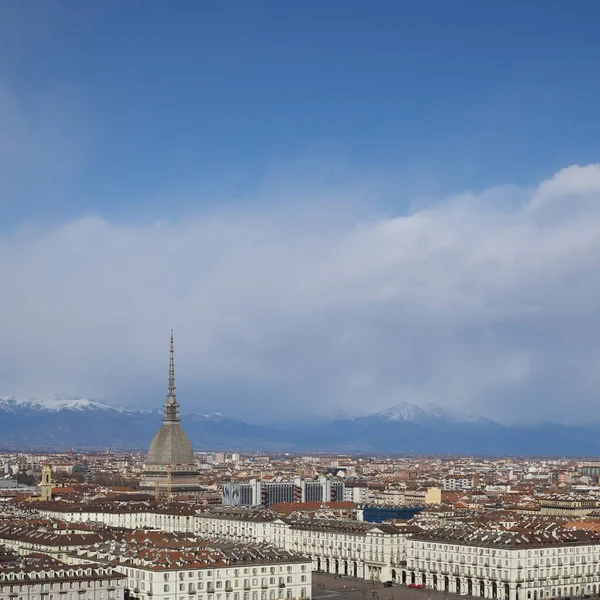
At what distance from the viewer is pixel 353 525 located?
10156 cm

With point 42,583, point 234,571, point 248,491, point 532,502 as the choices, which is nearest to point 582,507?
point 532,502

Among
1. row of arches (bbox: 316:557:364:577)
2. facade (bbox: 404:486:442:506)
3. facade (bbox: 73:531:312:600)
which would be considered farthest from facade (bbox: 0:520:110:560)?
facade (bbox: 404:486:442:506)

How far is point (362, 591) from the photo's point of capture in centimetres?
8712

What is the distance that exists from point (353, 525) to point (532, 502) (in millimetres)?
53864

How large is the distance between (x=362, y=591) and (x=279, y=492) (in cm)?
7491

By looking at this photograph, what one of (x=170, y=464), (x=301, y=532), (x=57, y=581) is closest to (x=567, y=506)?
(x=301, y=532)

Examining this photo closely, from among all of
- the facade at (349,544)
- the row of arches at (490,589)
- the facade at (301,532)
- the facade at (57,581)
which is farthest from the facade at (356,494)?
the facade at (57,581)

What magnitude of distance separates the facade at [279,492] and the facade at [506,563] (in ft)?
195

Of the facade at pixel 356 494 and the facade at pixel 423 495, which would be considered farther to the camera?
the facade at pixel 356 494

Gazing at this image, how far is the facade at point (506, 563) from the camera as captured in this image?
84.4m

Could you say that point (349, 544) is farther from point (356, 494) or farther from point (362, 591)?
point (356, 494)

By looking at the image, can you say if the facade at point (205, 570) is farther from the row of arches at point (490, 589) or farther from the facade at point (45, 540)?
the row of arches at point (490, 589)

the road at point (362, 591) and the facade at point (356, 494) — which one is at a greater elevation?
the facade at point (356, 494)

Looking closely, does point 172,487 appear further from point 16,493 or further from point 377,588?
point 377,588
